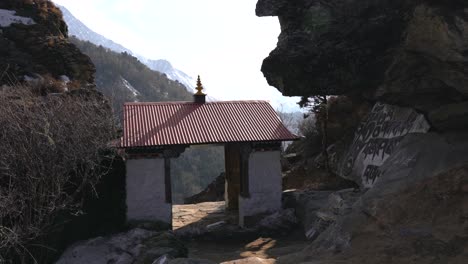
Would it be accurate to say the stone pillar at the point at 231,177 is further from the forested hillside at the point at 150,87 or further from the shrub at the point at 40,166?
the forested hillside at the point at 150,87

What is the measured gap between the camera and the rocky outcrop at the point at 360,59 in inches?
248

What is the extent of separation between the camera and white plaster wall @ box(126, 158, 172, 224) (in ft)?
49.6

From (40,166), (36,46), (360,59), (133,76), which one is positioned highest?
(133,76)

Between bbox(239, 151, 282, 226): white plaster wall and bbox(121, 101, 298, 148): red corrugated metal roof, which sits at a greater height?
bbox(121, 101, 298, 148): red corrugated metal roof

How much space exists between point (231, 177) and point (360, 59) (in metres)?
13.3

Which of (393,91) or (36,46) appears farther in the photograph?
(36,46)

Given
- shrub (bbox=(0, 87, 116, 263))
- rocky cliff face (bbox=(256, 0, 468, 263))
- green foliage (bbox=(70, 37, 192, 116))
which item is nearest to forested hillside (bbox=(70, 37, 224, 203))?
green foliage (bbox=(70, 37, 192, 116))

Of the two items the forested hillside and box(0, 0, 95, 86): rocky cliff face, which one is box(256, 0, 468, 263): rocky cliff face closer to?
box(0, 0, 95, 86): rocky cliff face

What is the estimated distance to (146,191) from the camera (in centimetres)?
1528

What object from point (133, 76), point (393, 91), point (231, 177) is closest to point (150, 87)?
point (133, 76)

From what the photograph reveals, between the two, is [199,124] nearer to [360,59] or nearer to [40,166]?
[40,166]

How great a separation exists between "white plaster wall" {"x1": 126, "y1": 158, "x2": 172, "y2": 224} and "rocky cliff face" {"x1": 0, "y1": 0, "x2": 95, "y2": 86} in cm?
1105

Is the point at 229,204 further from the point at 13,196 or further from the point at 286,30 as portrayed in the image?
the point at 286,30

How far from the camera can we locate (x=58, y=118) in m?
14.7
